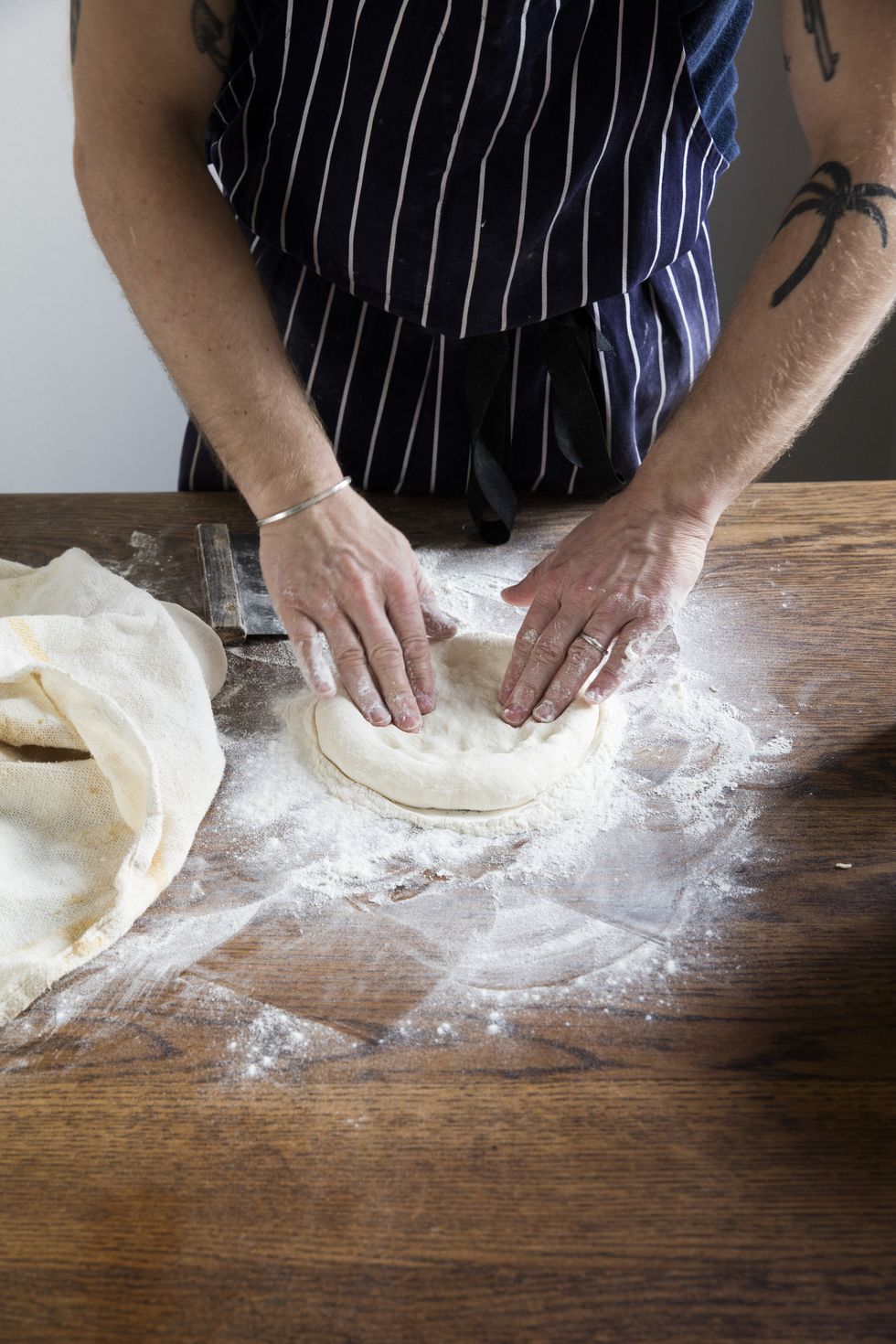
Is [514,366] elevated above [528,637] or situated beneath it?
elevated above

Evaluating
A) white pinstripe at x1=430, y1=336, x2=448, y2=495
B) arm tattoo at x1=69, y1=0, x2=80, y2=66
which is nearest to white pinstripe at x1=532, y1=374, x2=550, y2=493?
white pinstripe at x1=430, y1=336, x2=448, y2=495

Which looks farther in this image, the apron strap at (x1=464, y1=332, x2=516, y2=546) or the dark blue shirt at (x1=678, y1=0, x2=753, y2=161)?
the apron strap at (x1=464, y1=332, x2=516, y2=546)

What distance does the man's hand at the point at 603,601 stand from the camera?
1.12 meters

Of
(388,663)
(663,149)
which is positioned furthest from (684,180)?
(388,663)

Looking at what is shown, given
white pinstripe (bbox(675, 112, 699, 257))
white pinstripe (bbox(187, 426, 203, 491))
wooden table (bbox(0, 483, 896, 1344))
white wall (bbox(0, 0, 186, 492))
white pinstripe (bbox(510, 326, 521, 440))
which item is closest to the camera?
wooden table (bbox(0, 483, 896, 1344))

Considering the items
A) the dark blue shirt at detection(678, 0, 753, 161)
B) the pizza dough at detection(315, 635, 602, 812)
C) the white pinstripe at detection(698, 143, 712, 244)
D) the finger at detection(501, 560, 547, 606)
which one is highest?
the dark blue shirt at detection(678, 0, 753, 161)

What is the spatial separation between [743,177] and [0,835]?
8.58 feet

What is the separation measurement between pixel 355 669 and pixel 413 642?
0.24ft

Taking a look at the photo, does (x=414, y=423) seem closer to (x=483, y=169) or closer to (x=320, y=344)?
(x=320, y=344)

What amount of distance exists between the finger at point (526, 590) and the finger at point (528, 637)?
0.03 meters

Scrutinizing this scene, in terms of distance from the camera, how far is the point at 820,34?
1.16m

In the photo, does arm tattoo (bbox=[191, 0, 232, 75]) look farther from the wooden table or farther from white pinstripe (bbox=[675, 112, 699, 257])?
the wooden table

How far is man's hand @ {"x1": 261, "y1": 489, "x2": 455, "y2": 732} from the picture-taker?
1.11 m

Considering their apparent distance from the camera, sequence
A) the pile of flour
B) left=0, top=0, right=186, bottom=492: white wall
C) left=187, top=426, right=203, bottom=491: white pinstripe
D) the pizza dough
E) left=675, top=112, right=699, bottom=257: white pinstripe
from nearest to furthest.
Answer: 1. the pile of flour
2. the pizza dough
3. left=675, top=112, right=699, bottom=257: white pinstripe
4. left=187, top=426, right=203, bottom=491: white pinstripe
5. left=0, top=0, right=186, bottom=492: white wall
